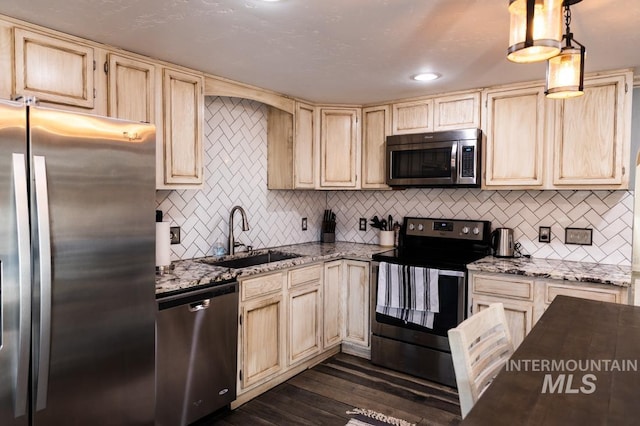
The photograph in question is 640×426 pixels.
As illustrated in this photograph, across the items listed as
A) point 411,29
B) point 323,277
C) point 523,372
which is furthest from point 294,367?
point 411,29

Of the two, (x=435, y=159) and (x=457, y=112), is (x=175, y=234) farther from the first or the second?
(x=457, y=112)

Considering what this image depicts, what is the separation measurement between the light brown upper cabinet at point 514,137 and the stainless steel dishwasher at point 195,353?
2089mm

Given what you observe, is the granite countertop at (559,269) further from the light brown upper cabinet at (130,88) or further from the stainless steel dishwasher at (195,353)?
the light brown upper cabinet at (130,88)

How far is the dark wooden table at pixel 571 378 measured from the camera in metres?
0.94

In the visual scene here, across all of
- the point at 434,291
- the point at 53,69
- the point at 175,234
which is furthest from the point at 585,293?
the point at 53,69

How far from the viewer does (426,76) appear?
285cm

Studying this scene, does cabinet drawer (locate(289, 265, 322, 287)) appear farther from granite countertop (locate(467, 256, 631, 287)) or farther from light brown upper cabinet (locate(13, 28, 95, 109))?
light brown upper cabinet (locate(13, 28, 95, 109))

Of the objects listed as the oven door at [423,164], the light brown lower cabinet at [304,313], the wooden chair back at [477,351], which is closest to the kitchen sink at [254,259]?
the light brown lower cabinet at [304,313]

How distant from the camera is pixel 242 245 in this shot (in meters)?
3.39

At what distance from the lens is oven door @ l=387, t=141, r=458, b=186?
3209 mm

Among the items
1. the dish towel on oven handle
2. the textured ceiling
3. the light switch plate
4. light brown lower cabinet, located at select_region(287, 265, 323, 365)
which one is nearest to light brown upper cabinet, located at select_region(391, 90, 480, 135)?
the textured ceiling

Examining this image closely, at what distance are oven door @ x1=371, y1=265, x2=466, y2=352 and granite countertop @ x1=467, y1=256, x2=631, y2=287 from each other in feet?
0.53

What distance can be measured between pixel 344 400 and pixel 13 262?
2113 mm

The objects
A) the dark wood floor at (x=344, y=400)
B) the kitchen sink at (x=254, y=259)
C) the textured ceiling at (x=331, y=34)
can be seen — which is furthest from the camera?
the kitchen sink at (x=254, y=259)
